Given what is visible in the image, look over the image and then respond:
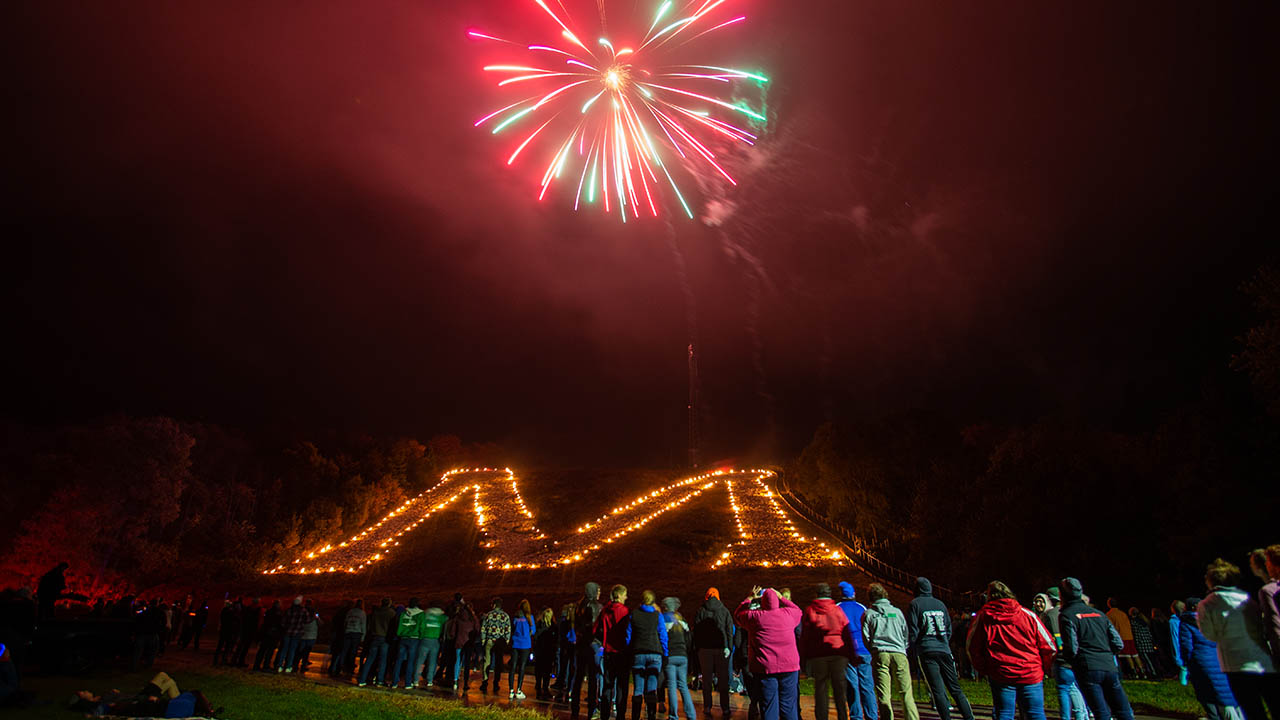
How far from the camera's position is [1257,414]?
22.7 m

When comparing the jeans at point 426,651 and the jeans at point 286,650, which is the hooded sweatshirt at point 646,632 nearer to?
the jeans at point 426,651

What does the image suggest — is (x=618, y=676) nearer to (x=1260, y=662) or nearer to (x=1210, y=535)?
(x=1260, y=662)

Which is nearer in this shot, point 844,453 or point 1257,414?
point 1257,414

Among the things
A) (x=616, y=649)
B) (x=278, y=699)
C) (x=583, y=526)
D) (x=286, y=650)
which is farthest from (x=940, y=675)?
(x=583, y=526)

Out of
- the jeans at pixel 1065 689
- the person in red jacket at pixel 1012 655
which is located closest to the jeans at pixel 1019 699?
the person in red jacket at pixel 1012 655

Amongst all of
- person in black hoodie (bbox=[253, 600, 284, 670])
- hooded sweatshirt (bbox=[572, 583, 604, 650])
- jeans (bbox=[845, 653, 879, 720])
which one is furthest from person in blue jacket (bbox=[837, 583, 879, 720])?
person in black hoodie (bbox=[253, 600, 284, 670])

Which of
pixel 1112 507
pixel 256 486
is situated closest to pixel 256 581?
pixel 256 486

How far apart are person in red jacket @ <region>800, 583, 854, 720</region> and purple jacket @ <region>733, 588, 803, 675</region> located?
1.60ft

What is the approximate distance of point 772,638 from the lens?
8.10 m

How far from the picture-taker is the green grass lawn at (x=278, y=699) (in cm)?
905

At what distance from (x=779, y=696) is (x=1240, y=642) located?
15.3 ft

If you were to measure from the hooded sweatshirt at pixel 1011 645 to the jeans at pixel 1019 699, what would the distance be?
0.08 m

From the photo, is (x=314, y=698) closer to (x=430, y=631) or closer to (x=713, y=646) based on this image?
(x=430, y=631)

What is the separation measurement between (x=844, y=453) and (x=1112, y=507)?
976 inches
